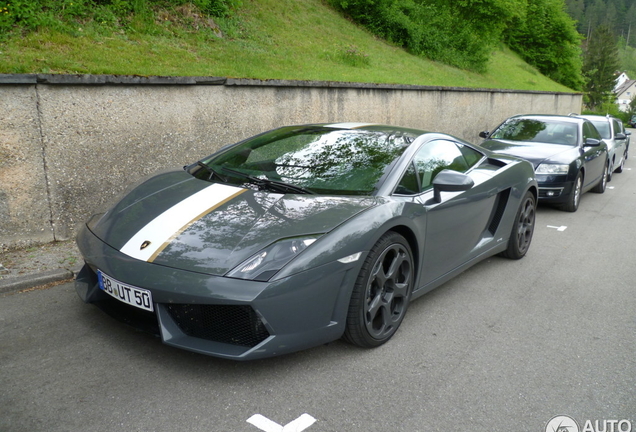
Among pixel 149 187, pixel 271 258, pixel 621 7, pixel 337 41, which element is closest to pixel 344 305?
pixel 271 258

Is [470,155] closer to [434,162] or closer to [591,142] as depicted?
[434,162]

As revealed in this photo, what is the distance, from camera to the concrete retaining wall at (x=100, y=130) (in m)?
4.84

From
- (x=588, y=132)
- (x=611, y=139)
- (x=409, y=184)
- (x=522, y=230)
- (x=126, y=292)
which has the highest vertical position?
(x=409, y=184)

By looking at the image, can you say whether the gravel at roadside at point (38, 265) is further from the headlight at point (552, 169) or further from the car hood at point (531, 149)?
the headlight at point (552, 169)

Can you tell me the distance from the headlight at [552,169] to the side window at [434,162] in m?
3.46

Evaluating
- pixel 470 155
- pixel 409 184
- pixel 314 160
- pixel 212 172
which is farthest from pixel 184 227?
pixel 470 155

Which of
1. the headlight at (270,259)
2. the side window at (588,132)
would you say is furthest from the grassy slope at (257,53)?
the side window at (588,132)

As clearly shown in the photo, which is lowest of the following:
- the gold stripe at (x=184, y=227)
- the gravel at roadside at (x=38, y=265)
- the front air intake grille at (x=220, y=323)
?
the gravel at roadside at (x=38, y=265)

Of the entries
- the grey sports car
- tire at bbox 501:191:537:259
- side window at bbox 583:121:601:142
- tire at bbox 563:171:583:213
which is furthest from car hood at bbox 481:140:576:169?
the grey sports car

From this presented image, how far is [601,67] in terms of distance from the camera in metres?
73.0

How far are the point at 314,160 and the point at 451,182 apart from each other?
952mm

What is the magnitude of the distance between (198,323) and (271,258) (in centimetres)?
50

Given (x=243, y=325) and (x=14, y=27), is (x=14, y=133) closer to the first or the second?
(x=14, y=27)

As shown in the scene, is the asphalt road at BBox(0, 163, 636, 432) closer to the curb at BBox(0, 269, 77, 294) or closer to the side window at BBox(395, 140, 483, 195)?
the curb at BBox(0, 269, 77, 294)
